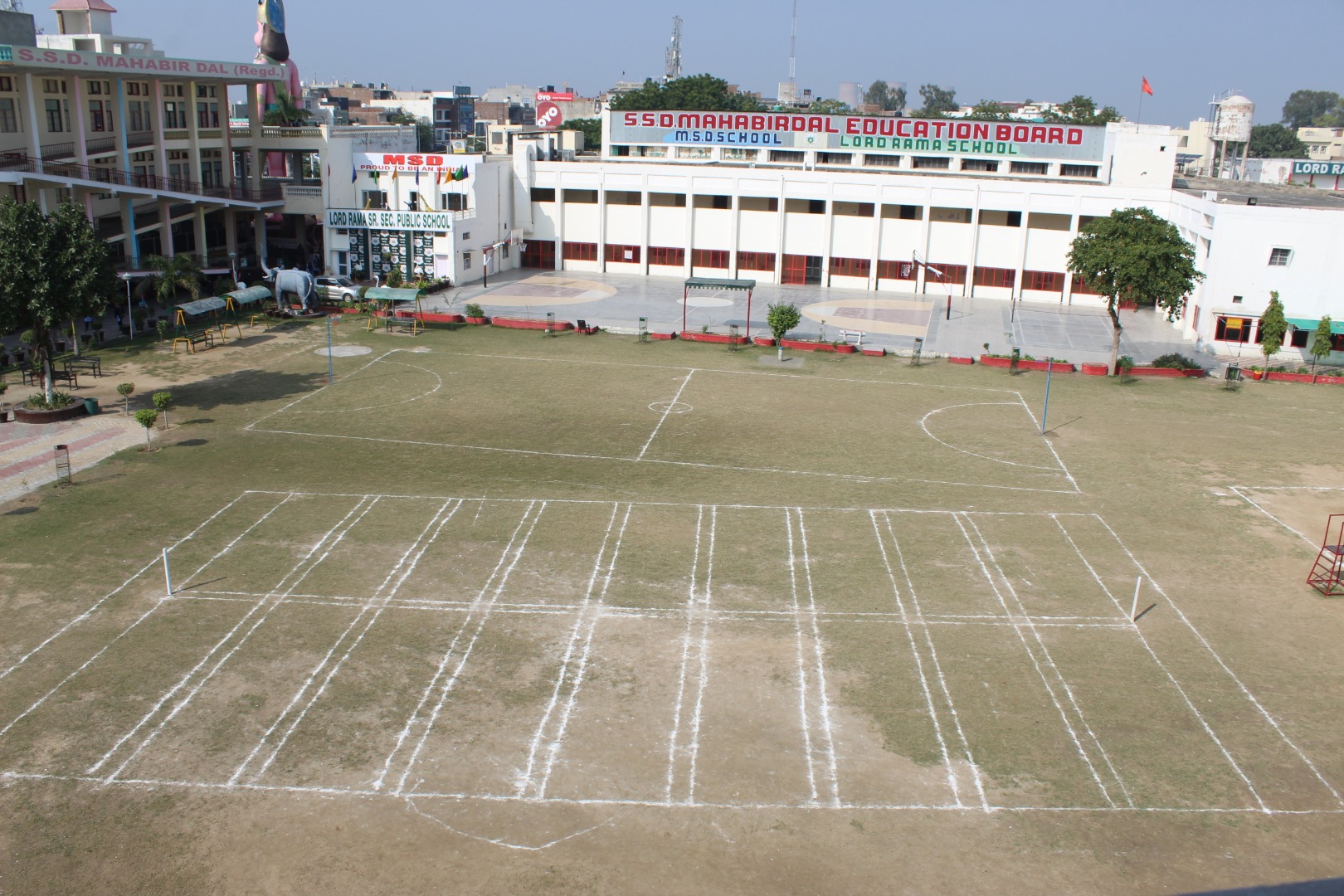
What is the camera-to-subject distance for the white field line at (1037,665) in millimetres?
18906

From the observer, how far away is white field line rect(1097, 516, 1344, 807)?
19094 mm

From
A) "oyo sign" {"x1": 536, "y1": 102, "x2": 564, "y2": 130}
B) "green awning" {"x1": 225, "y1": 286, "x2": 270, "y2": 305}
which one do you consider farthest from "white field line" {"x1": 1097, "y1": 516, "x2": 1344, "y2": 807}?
"oyo sign" {"x1": 536, "y1": 102, "x2": 564, "y2": 130}

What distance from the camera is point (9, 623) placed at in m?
23.7

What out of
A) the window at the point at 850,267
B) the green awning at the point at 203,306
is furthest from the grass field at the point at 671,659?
the window at the point at 850,267

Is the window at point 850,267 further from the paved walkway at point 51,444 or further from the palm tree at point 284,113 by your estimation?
the paved walkway at point 51,444

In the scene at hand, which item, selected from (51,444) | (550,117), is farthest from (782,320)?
(550,117)

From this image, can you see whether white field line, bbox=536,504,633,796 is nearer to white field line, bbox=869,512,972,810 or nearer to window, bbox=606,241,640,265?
white field line, bbox=869,512,972,810

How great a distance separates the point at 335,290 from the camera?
59.0 metres

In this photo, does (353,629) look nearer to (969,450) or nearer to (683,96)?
(969,450)

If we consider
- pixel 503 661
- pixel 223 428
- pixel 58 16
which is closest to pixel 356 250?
pixel 58 16

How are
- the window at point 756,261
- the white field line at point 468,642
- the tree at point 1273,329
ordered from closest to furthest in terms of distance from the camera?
the white field line at point 468,642
the tree at point 1273,329
the window at point 756,261

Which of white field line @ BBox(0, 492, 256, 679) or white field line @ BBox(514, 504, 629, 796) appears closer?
white field line @ BBox(514, 504, 629, 796)

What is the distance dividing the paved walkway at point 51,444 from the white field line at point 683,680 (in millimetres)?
20710

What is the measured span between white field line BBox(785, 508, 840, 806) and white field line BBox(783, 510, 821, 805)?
227 millimetres
